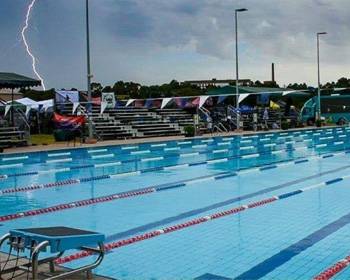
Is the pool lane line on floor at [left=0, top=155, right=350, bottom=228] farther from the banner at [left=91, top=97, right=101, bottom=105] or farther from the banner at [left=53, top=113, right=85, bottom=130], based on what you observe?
the banner at [left=91, top=97, right=101, bottom=105]

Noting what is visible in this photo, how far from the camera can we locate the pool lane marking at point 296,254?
447 centimetres

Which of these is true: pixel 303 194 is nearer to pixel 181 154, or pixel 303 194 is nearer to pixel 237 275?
pixel 237 275

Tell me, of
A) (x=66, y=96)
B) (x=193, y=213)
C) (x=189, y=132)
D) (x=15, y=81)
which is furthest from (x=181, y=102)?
(x=193, y=213)

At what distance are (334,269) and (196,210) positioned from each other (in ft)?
10.0

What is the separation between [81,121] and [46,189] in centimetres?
1135

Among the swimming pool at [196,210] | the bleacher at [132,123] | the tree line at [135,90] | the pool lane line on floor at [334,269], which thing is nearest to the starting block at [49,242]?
the swimming pool at [196,210]

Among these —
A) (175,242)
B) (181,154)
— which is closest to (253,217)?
(175,242)

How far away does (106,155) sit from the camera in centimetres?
1688

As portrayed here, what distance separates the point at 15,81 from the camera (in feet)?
63.6

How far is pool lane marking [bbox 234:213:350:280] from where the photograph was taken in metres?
4.47

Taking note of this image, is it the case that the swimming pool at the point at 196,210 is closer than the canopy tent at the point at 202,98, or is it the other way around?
the swimming pool at the point at 196,210

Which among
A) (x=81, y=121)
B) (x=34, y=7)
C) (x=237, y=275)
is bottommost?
(x=237, y=275)

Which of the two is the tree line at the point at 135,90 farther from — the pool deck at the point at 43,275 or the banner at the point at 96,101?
Result: the pool deck at the point at 43,275

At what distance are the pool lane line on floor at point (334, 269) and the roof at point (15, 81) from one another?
1642 centimetres
